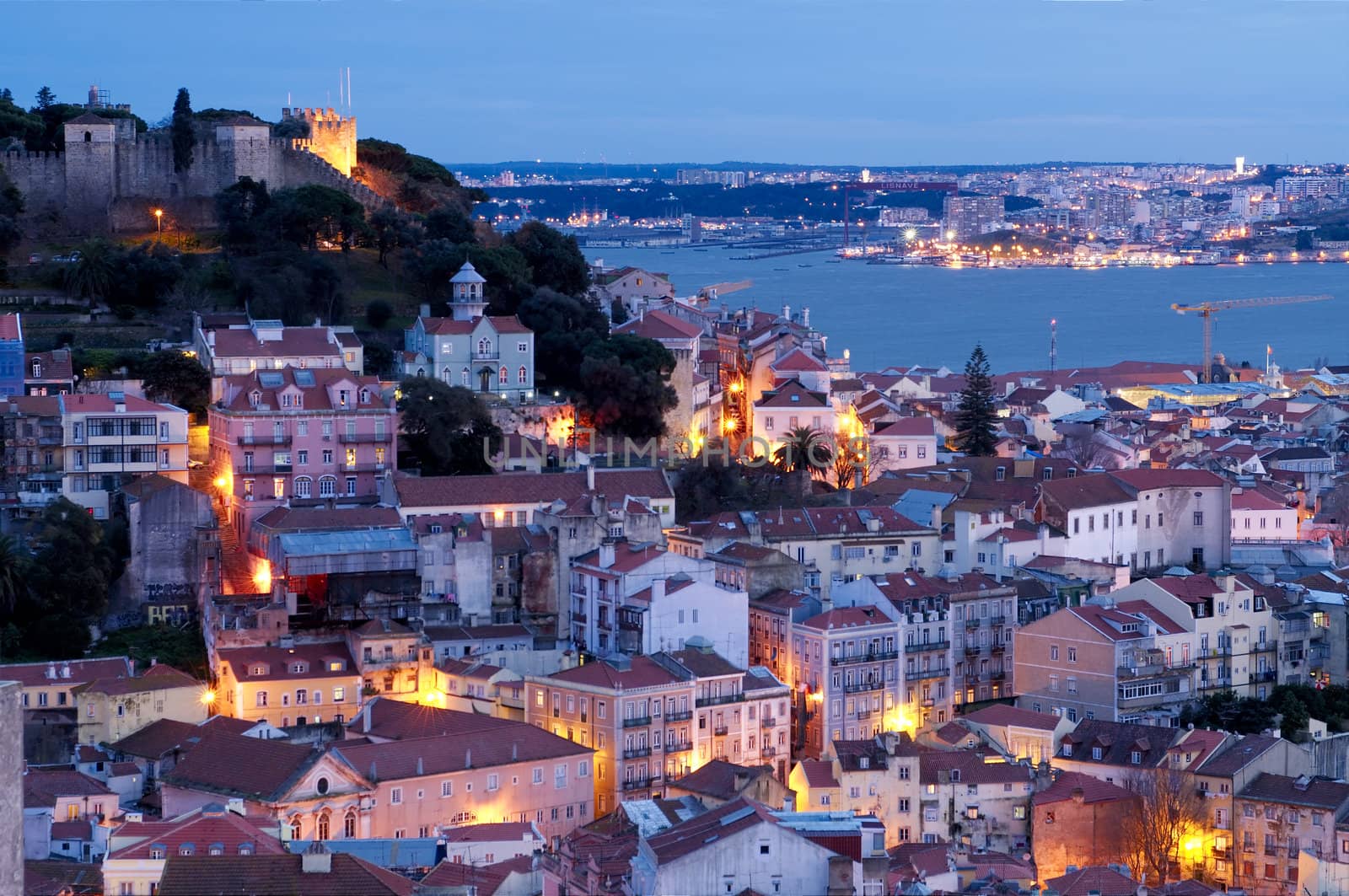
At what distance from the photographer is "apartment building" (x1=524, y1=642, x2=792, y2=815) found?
74.6ft

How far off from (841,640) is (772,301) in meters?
64.0

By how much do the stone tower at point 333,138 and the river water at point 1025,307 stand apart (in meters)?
27.4

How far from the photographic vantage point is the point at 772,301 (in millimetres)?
88312

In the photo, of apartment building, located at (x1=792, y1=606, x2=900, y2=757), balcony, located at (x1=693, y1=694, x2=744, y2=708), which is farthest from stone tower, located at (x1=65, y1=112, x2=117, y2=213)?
balcony, located at (x1=693, y1=694, x2=744, y2=708)

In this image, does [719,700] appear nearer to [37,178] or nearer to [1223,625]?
[1223,625]

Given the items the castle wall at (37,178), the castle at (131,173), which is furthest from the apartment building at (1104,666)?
the castle wall at (37,178)

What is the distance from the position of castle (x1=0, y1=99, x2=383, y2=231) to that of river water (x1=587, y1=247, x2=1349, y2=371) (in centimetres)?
3067

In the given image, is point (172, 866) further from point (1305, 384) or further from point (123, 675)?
point (1305, 384)

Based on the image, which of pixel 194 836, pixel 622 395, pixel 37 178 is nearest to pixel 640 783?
pixel 194 836

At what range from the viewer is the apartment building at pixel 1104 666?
25.1 metres

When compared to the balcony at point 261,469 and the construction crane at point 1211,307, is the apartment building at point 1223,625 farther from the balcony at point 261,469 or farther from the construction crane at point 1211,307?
the construction crane at point 1211,307

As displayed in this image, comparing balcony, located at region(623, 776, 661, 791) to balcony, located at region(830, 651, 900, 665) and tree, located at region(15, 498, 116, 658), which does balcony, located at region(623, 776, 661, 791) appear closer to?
balcony, located at region(830, 651, 900, 665)

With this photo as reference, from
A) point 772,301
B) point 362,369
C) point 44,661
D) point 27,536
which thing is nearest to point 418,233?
point 362,369

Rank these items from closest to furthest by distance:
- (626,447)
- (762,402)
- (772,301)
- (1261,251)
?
(626,447)
(762,402)
(772,301)
(1261,251)
